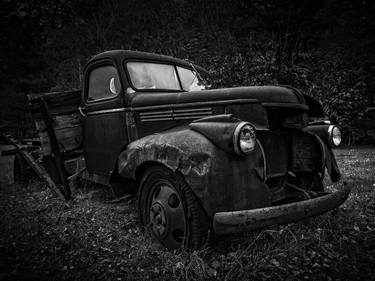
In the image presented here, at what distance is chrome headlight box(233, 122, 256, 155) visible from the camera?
7.48ft

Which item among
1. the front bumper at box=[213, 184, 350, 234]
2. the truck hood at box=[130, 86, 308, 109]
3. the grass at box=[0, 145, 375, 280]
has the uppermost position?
the truck hood at box=[130, 86, 308, 109]

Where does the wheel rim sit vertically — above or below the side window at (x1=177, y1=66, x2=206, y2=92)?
below

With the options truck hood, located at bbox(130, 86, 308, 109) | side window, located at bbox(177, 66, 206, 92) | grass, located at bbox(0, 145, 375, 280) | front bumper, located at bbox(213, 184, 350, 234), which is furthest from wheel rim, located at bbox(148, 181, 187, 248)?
side window, located at bbox(177, 66, 206, 92)

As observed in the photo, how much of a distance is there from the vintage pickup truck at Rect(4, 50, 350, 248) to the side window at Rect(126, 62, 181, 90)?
0.05 feet

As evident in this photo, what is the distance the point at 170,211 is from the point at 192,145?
0.68 m

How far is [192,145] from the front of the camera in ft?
8.02

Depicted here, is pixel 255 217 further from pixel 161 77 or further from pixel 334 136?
pixel 161 77

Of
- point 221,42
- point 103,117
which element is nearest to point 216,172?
point 103,117

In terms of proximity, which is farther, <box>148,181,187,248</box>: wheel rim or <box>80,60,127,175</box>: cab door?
<box>80,60,127,175</box>: cab door

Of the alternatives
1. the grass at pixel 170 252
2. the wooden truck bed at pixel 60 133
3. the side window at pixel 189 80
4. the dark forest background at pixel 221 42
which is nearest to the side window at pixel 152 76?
the side window at pixel 189 80

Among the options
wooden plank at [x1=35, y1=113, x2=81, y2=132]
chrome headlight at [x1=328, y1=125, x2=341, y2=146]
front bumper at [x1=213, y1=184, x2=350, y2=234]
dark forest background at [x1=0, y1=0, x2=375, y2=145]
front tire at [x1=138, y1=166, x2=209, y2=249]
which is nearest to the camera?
front bumper at [x1=213, y1=184, x2=350, y2=234]

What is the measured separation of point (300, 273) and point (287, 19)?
39.3 feet

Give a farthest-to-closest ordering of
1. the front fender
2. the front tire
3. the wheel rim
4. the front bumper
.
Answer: the wheel rim < the front tire < the front fender < the front bumper

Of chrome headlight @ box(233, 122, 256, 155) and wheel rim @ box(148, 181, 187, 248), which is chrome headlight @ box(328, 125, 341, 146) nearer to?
chrome headlight @ box(233, 122, 256, 155)
